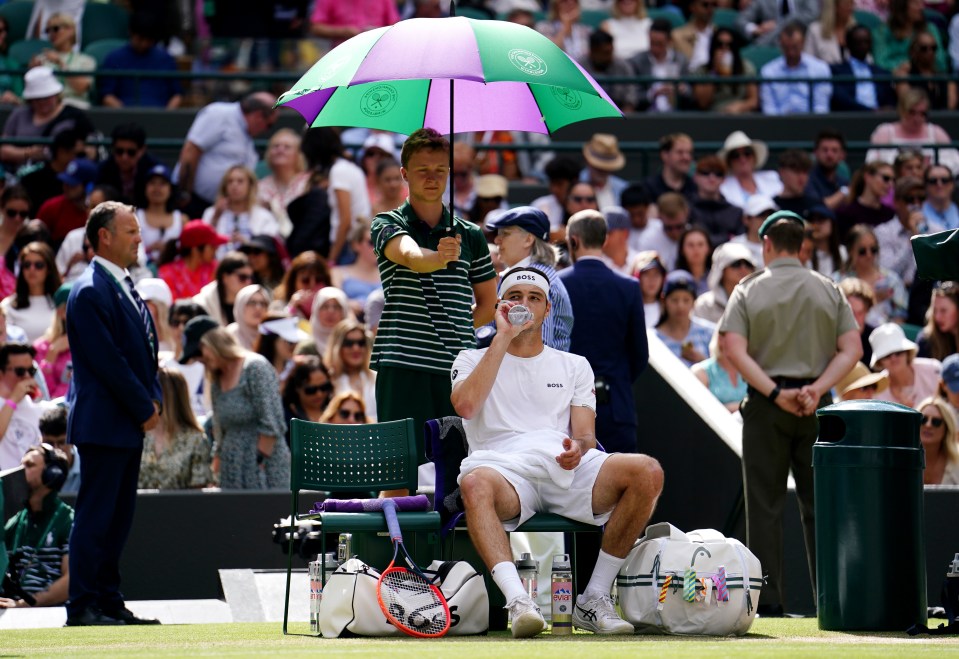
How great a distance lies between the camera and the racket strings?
7.34m

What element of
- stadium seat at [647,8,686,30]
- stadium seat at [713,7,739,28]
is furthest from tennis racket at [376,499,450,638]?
stadium seat at [713,7,739,28]

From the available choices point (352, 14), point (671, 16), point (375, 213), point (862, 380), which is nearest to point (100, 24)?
point (352, 14)

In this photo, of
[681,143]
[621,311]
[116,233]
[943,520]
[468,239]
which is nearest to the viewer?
[468,239]

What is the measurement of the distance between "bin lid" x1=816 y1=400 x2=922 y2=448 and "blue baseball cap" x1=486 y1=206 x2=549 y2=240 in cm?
203

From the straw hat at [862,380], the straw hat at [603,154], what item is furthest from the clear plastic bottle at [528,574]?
the straw hat at [603,154]

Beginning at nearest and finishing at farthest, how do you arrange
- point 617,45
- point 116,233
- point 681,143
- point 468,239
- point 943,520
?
1. point 468,239
2. point 116,233
3. point 943,520
4. point 681,143
5. point 617,45

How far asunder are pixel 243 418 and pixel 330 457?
8.69ft

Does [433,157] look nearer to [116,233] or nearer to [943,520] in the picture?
[116,233]

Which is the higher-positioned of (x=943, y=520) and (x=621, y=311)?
(x=621, y=311)

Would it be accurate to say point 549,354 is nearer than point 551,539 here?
Yes

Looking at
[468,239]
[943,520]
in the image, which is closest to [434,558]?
[468,239]

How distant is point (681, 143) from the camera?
15.6 meters

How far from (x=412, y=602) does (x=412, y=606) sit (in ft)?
0.06

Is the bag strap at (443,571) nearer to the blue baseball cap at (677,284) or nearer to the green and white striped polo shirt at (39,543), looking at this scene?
the green and white striped polo shirt at (39,543)
